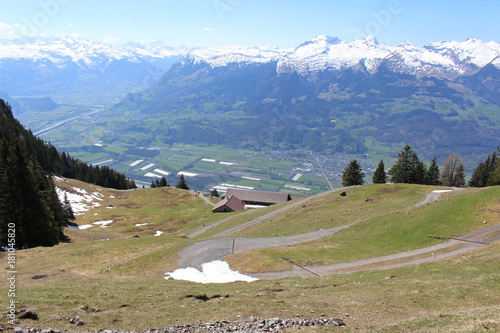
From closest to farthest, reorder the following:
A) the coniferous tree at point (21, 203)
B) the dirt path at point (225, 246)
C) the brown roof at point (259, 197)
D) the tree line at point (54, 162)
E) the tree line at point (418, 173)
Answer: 1. the dirt path at point (225, 246)
2. the coniferous tree at point (21, 203)
3. the tree line at point (418, 173)
4. the brown roof at point (259, 197)
5. the tree line at point (54, 162)

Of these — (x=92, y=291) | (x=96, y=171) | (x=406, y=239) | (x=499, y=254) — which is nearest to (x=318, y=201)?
(x=406, y=239)

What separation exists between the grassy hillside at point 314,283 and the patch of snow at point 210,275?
58.0 inches

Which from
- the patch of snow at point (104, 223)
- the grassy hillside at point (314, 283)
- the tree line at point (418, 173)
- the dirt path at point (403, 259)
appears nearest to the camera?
the grassy hillside at point (314, 283)

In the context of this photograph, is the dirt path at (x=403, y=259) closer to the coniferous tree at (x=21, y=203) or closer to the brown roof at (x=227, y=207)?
the coniferous tree at (x=21, y=203)

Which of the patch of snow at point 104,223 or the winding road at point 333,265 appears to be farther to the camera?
the patch of snow at point 104,223

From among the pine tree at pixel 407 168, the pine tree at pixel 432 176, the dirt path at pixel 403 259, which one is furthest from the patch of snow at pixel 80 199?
the pine tree at pixel 432 176

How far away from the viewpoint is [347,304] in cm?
1877

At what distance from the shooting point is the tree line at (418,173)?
3292 inches

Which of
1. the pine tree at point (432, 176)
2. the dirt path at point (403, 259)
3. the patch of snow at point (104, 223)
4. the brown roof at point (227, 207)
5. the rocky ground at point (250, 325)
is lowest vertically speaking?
the patch of snow at point (104, 223)

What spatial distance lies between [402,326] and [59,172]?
152m

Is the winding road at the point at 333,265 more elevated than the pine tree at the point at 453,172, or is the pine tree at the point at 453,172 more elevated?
the pine tree at the point at 453,172

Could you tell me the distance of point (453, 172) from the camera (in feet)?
338

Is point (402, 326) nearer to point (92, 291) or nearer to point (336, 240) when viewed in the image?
point (92, 291)

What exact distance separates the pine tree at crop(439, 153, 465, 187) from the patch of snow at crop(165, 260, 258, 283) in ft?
315
